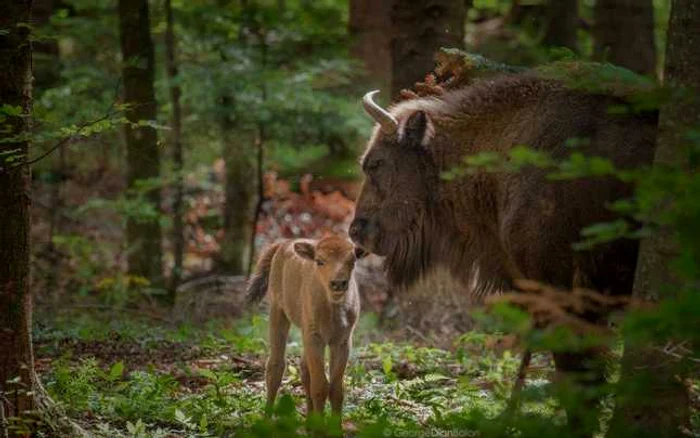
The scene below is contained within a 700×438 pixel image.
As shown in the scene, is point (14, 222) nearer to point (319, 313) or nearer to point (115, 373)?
point (115, 373)

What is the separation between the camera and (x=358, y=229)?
786cm

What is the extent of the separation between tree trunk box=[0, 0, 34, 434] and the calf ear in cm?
226

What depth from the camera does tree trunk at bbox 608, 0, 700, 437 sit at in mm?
4574

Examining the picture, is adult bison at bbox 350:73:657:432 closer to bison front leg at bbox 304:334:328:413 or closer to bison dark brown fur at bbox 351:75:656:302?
bison dark brown fur at bbox 351:75:656:302

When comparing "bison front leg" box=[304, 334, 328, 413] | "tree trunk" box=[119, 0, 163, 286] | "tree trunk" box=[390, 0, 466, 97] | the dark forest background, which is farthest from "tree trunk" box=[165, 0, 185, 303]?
"bison front leg" box=[304, 334, 328, 413]

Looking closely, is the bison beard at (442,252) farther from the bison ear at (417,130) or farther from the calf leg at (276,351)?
the calf leg at (276,351)

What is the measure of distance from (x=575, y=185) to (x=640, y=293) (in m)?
1.63

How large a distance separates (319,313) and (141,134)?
562cm

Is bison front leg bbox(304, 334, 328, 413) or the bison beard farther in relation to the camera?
the bison beard

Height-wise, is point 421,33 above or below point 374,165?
above

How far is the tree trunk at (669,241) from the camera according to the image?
4574 mm

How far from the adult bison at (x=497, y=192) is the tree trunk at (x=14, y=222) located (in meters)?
2.83

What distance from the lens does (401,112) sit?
8.02 meters

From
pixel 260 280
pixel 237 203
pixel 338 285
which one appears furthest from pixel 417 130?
pixel 237 203
